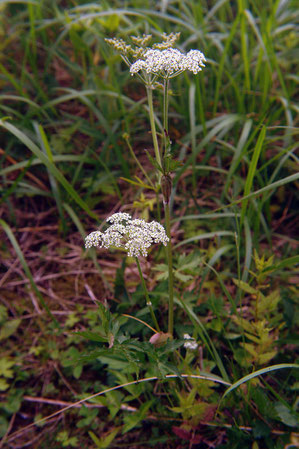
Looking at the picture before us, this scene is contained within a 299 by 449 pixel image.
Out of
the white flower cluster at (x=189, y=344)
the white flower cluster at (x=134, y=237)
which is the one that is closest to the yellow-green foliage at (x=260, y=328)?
the white flower cluster at (x=189, y=344)

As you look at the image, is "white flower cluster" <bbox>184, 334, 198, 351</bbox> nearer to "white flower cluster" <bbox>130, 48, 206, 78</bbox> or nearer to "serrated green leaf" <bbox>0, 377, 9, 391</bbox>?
"serrated green leaf" <bbox>0, 377, 9, 391</bbox>

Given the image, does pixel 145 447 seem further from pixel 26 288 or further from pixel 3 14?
pixel 3 14

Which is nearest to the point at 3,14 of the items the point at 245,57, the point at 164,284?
the point at 245,57

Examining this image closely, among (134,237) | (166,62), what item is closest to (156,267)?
(134,237)

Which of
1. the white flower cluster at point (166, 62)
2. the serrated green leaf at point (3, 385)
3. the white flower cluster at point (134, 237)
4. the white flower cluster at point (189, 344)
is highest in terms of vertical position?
the white flower cluster at point (166, 62)

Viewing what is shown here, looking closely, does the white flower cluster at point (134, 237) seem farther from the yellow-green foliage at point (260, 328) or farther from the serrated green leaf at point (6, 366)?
the serrated green leaf at point (6, 366)

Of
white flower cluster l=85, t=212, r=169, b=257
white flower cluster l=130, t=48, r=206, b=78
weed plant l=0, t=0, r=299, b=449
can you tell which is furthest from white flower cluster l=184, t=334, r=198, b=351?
white flower cluster l=130, t=48, r=206, b=78

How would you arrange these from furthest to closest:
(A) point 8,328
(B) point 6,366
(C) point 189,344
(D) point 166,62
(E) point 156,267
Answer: (A) point 8,328 < (B) point 6,366 < (E) point 156,267 < (C) point 189,344 < (D) point 166,62

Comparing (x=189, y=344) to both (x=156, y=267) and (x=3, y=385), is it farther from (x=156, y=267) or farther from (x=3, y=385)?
(x=3, y=385)
